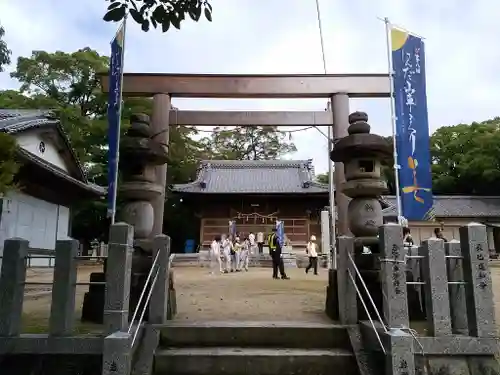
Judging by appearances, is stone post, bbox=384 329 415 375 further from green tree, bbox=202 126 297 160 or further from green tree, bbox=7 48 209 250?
green tree, bbox=202 126 297 160

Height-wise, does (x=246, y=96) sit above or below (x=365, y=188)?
above

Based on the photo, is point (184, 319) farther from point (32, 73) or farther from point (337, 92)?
point (32, 73)

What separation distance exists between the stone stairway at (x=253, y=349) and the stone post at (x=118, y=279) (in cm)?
68

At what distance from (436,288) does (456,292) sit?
1.55ft

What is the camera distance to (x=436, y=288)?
453cm

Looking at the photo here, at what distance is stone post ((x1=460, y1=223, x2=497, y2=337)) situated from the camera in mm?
4418

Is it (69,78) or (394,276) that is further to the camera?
(69,78)

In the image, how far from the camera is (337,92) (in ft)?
26.9

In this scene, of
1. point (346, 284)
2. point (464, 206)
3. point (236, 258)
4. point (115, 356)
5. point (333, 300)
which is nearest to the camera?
point (115, 356)

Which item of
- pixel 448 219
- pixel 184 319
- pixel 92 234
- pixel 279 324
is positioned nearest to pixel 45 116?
pixel 184 319

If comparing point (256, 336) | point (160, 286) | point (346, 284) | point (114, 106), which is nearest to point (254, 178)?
point (114, 106)

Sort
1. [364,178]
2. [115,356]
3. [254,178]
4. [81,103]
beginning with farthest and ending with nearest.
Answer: [254,178], [81,103], [364,178], [115,356]

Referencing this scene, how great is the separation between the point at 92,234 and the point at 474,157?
3272 centimetres

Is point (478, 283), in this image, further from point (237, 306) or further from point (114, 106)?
point (114, 106)
